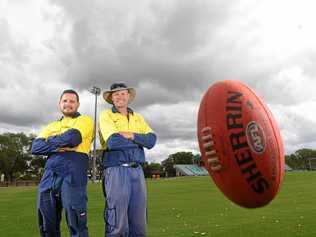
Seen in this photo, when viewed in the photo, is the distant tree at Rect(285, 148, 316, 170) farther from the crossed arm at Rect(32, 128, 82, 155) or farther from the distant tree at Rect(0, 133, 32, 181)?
the crossed arm at Rect(32, 128, 82, 155)

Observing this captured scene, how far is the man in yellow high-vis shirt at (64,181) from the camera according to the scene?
534 centimetres

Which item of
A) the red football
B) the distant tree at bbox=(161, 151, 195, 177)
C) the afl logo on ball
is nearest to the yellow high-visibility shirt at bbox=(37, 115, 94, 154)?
the red football

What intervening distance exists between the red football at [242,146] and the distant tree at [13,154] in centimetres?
9700

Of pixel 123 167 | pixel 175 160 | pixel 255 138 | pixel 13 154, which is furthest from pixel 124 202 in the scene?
pixel 175 160

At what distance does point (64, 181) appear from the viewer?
5.37 metres

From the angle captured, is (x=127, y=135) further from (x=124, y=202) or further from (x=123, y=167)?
(x=124, y=202)

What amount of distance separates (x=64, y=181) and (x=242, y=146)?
2.08 meters

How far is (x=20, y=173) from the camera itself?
10588 centimetres

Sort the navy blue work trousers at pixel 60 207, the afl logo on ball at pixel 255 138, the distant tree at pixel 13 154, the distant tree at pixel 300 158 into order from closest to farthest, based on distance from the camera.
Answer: the afl logo on ball at pixel 255 138, the navy blue work trousers at pixel 60 207, the distant tree at pixel 13 154, the distant tree at pixel 300 158

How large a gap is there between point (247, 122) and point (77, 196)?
208 cm

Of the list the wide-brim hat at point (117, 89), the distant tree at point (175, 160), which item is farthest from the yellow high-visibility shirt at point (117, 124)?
the distant tree at point (175, 160)

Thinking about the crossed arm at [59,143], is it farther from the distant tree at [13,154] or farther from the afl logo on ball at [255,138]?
the distant tree at [13,154]

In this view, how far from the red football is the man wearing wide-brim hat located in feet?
3.09

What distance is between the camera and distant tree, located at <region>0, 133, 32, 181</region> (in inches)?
3844
